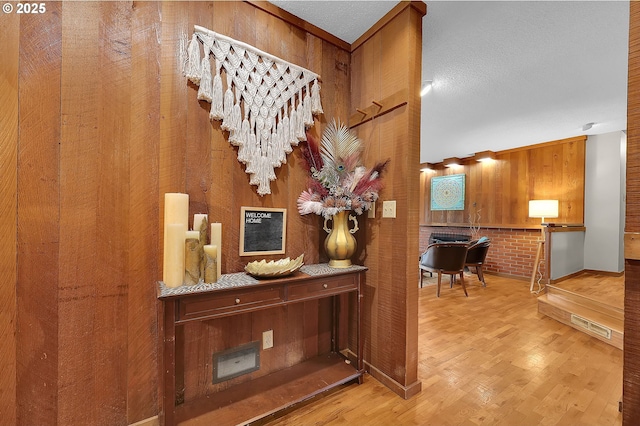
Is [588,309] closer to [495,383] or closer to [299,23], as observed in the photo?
[495,383]

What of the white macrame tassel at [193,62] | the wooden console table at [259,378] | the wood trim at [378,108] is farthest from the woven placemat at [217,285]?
the wood trim at [378,108]

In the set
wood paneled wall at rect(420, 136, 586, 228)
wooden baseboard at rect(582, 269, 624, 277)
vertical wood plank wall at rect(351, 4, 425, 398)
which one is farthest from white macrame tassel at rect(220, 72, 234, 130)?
wooden baseboard at rect(582, 269, 624, 277)

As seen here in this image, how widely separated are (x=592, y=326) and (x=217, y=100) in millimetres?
3884

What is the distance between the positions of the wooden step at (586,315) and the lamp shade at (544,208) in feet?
4.78

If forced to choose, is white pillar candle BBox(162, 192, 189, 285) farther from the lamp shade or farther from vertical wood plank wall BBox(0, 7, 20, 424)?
the lamp shade

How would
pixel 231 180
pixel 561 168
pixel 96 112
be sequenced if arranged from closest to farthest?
1. pixel 96 112
2. pixel 231 180
3. pixel 561 168

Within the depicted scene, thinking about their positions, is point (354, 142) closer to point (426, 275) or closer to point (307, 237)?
point (307, 237)

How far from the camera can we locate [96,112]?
1.29m

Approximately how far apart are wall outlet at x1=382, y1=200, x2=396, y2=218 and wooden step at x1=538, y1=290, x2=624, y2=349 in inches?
97.0

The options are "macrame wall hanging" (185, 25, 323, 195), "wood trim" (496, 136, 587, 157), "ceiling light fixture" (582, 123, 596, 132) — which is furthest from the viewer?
"wood trim" (496, 136, 587, 157)

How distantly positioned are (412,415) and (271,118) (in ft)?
6.46

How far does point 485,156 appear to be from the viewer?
17.6ft

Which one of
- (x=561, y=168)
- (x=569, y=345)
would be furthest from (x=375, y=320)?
(x=561, y=168)

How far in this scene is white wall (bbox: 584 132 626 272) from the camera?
13.8 feet
